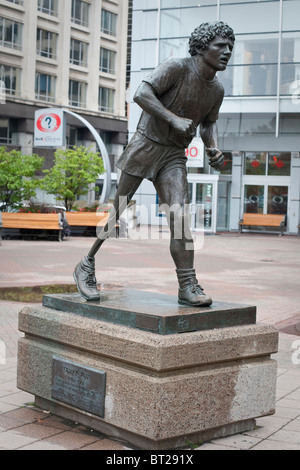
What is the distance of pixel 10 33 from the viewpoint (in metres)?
50.4

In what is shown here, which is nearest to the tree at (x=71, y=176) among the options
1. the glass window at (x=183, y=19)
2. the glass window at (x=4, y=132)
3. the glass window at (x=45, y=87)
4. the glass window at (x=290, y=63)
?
the glass window at (x=183, y=19)

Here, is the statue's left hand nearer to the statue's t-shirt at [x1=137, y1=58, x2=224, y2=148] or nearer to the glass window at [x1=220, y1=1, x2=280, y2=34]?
the statue's t-shirt at [x1=137, y1=58, x2=224, y2=148]

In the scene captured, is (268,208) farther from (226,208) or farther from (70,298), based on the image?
(70,298)

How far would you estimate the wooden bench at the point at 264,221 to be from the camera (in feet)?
110

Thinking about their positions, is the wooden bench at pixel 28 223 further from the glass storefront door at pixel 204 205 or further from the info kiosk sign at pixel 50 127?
the info kiosk sign at pixel 50 127

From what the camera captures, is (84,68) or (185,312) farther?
(84,68)

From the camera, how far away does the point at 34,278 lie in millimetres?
13227

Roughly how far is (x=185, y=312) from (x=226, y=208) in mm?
31981

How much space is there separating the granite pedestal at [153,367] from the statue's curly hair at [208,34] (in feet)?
6.11

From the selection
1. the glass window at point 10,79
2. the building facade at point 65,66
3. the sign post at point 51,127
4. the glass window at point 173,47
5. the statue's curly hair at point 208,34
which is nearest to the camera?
the statue's curly hair at point 208,34

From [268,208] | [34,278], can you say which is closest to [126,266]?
[34,278]

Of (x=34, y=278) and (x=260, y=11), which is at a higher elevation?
(x=260, y=11)

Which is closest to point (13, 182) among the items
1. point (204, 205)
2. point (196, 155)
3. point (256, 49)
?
point (196, 155)

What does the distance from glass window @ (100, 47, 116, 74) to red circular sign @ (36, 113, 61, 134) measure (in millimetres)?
18183
